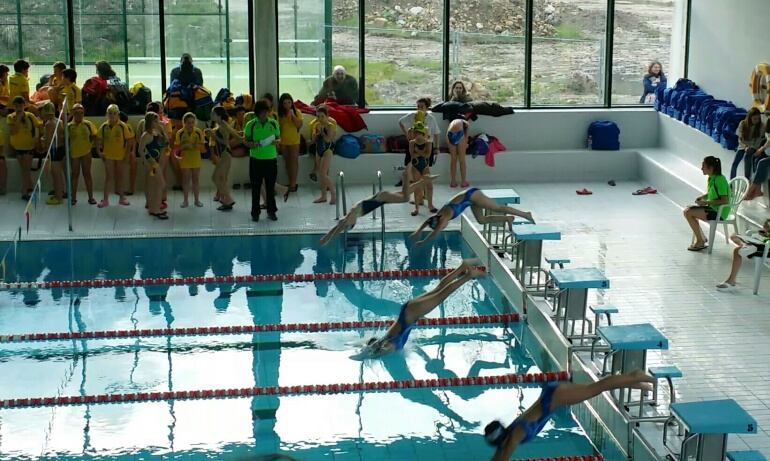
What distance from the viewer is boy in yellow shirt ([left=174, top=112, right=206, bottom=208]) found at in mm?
13391

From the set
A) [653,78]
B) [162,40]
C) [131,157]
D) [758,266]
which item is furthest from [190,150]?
[653,78]

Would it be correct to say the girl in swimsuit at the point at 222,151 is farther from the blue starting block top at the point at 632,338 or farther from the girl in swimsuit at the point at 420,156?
the blue starting block top at the point at 632,338

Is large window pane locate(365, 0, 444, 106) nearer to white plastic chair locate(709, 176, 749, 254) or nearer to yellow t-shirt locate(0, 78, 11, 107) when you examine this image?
yellow t-shirt locate(0, 78, 11, 107)

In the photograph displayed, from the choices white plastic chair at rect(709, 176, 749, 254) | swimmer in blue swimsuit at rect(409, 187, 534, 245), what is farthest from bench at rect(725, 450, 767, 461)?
white plastic chair at rect(709, 176, 749, 254)

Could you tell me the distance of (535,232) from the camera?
10.5 m

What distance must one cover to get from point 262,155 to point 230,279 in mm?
2329

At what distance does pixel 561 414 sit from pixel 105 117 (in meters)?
8.26

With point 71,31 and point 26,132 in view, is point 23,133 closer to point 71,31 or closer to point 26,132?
point 26,132

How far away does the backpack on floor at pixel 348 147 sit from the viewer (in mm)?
14969

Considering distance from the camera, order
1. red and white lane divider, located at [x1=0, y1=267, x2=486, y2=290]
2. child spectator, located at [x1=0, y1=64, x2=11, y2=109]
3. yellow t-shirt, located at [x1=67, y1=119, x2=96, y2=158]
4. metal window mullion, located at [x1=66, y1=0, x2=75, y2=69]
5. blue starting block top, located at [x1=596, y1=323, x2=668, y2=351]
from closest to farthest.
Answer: blue starting block top, located at [x1=596, y1=323, x2=668, y2=351]
red and white lane divider, located at [x1=0, y1=267, x2=486, y2=290]
yellow t-shirt, located at [x1=67, y1=119, x2=96, y2=158]
child spectator, located at [x1=0, y1=64, x2=11, y2=109]
metal window mullion, located at [x1=66, y1=0, x2=75, y2=69]

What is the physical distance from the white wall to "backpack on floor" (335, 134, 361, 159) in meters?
4.49

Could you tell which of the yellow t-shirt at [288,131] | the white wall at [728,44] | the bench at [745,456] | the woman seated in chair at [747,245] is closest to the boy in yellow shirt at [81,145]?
the yellow t-shirt at [288,131]

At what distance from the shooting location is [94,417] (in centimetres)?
825

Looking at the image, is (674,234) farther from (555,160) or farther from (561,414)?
(561,414)
